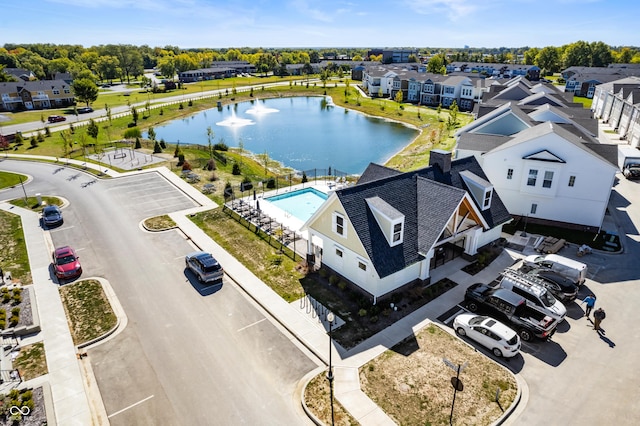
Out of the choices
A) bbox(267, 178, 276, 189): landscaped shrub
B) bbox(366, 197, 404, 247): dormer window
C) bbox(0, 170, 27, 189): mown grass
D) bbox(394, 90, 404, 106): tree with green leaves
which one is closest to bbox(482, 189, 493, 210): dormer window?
bbox(366, 197, 404, 247): dormer window

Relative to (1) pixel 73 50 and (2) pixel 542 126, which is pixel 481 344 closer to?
(2) pixel 542 126

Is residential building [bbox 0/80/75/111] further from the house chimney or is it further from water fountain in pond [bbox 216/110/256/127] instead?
the house chimney

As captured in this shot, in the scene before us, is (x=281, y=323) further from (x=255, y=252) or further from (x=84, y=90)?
(x=84, y=90)

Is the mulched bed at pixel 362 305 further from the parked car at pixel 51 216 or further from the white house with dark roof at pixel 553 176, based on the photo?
the parked car at pixel 51 216

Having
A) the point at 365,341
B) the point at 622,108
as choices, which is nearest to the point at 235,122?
the point at 622,108

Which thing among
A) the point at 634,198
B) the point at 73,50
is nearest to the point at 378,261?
the point at 634,198

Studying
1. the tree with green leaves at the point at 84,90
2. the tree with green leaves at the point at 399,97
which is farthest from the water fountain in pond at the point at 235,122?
the tree with green leaves at the point at 399,97
